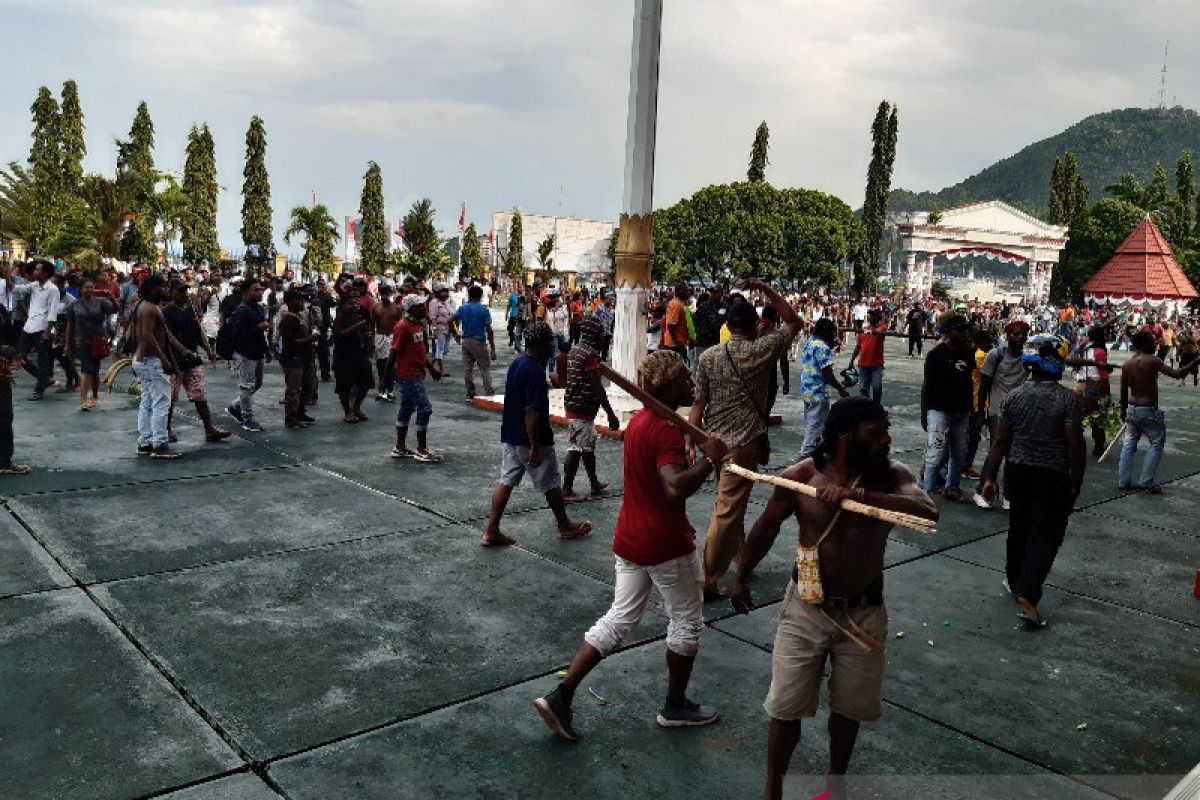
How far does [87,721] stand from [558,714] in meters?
2.04

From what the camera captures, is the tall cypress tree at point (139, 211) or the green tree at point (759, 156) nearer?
the tall cypress tree at point (139, 211)

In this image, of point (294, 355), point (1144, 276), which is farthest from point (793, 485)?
point (1144, 276)

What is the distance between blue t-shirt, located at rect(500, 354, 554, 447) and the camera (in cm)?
619

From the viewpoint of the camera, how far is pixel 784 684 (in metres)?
3.16

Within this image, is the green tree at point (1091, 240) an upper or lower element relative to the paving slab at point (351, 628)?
upper

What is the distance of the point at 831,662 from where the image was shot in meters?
3.15

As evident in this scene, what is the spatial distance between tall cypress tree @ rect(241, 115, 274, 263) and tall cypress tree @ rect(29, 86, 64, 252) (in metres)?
11.6

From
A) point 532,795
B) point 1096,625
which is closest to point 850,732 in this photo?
point 532,795

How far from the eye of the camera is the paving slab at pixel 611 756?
3.46m

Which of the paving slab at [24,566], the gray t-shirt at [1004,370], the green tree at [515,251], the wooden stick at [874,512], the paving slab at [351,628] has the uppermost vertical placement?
the green tree at [515,251]

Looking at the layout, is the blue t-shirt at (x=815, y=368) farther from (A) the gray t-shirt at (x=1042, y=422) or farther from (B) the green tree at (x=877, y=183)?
(B) the green tree at (x=877, y=183)

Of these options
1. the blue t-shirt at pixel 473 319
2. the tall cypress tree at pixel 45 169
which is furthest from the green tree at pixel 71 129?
the blue t-shirt at pixel 473 319

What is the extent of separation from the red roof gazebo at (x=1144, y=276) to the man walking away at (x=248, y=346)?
1540 centimetres

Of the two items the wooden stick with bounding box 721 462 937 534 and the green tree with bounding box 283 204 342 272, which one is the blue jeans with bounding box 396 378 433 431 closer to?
the wooden stick with bounding box 721 462 937 534
